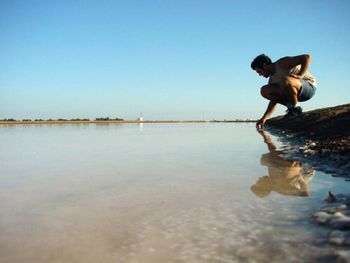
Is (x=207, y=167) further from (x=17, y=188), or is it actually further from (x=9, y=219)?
(x=9, y=219)

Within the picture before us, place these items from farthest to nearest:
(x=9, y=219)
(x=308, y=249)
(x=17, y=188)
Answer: (x=17, y=188) < (x=9, y=219) < (x=308, y=249)

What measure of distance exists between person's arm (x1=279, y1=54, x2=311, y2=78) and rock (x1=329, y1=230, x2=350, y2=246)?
15.4 ft

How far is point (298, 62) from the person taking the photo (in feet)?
19.9

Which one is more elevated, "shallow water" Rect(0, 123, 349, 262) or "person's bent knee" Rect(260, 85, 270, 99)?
"person's bent knee" Rect(260, 85, 270, 99)

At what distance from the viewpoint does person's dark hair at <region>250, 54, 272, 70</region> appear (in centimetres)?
646

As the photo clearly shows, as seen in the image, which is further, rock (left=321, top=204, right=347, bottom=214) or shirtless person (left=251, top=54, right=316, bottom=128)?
shirtless person (left=251, top=54, right=316, bottom=128)

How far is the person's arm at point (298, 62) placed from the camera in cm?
599

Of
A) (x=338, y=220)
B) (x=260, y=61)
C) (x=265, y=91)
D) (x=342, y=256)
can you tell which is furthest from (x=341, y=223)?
(x=265, y=91)

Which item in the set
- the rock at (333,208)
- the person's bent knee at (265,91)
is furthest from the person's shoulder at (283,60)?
the rock at (333,208)

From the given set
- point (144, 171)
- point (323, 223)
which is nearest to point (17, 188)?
point (144, 171)

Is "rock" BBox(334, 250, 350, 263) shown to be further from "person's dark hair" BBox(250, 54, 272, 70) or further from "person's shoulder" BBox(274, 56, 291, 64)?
"person's dark hair" BBox(250, 54, 272, 70)

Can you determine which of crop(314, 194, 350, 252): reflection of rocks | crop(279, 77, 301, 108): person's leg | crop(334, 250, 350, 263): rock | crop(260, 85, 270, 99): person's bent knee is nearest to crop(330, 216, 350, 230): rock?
crop(314, 194, 350, 252): reflection of rocks

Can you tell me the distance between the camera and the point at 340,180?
11.1 feet

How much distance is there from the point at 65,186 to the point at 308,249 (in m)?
2.45
